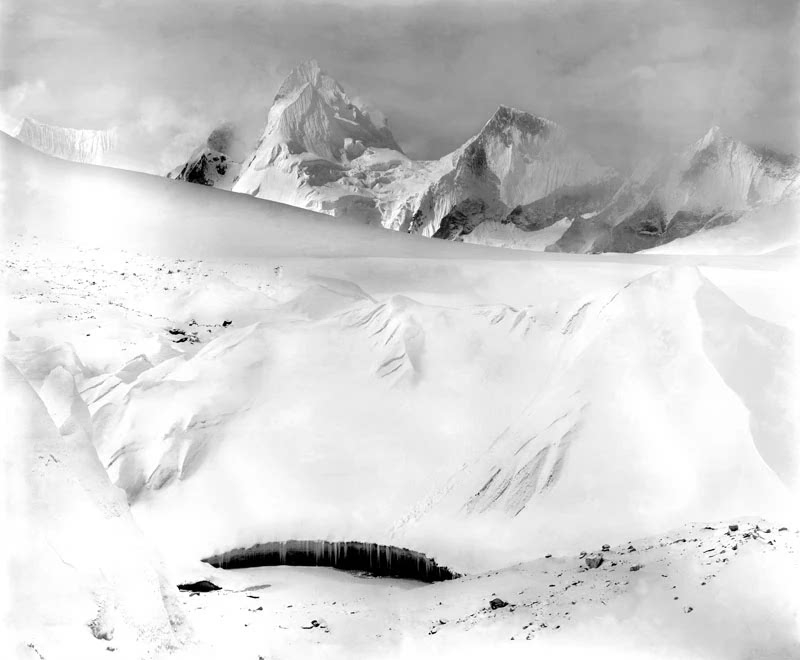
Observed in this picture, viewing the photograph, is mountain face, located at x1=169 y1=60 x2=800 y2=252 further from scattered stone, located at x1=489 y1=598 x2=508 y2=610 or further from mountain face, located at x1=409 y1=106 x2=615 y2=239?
scattered stone, located at x1=489 y1=598 x2=508 y2=610

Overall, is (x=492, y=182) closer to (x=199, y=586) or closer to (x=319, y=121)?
(x=319, y=121)

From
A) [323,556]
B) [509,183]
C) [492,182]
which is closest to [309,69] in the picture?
[323,556]

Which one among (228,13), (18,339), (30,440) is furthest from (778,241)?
(30,440)

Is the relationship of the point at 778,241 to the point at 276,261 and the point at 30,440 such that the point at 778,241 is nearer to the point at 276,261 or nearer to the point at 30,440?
the point at 276,261

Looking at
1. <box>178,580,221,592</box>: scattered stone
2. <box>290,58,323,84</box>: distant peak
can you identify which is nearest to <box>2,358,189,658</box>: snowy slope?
<box>178,580,221,592</box>: scattered stone

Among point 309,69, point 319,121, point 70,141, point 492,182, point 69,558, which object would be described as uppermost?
point 309,69
